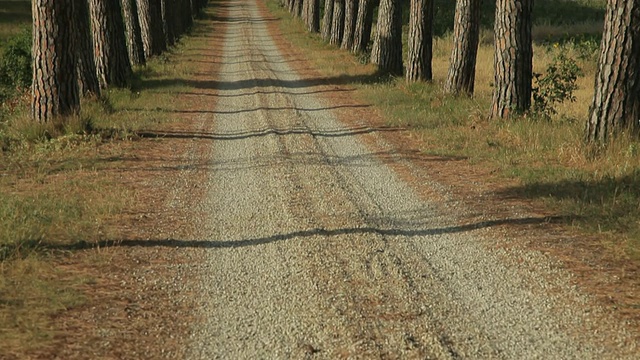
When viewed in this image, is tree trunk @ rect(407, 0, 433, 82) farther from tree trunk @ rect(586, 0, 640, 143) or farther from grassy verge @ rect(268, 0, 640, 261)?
tree trunk @ rect(586, 0, 640, 143)

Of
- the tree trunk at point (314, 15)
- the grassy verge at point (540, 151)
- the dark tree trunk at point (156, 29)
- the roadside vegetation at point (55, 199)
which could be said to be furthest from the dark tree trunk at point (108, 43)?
the tree trunk at point (314, 15)

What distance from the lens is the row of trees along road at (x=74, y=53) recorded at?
39.5ft

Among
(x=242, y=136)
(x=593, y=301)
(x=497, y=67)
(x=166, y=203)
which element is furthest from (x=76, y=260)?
(x=497, y=67)

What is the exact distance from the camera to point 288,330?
203 inches

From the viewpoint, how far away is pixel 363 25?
26.3 m

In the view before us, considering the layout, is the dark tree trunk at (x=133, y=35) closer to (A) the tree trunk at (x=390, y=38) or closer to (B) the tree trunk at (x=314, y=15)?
(A) the tree trunk at (x=390, y=38)

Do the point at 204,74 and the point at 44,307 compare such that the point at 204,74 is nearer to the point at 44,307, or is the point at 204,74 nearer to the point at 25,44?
the point at 25,44

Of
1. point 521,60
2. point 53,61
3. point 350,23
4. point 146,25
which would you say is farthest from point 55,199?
point 350,23

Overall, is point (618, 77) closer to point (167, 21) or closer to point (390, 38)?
point (390, 38)

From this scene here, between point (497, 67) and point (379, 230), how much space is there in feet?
22.5

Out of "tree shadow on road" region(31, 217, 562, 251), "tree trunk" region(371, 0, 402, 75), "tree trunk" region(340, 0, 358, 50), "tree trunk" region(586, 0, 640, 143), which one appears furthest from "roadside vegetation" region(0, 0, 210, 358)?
"tree trunk" region(340, 0, 358, 50)

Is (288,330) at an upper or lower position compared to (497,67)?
lower

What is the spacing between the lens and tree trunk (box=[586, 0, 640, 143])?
10.2m

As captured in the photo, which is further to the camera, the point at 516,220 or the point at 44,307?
the point at 516,220
